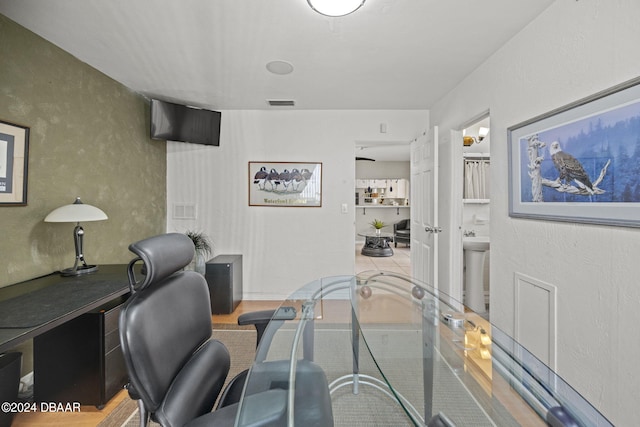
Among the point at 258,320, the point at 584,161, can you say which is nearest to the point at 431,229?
the point at 584,161

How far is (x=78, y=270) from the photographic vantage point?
212 cm

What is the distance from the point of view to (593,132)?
1.42 metres

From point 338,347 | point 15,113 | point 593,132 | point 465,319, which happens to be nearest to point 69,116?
point 15,113

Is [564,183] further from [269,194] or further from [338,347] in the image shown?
[269,194]

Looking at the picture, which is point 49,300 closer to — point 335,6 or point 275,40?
point 275,40

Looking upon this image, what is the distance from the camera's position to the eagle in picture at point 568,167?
1.47 metres

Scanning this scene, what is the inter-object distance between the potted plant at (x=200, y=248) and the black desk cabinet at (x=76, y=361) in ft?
6.25

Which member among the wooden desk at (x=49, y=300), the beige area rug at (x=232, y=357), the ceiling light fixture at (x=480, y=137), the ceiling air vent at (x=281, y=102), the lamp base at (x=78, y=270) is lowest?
the beige area rug at (x=232, y=357)

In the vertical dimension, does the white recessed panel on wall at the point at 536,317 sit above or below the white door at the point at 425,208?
below

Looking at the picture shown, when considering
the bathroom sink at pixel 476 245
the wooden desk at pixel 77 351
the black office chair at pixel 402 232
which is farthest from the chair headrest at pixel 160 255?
the black office chair at pixel 402 232

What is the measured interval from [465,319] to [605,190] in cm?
99

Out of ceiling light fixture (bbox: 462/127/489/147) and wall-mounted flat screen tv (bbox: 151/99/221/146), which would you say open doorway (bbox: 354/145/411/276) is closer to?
ceiling light fixture (bbox: 462/127/489/147)

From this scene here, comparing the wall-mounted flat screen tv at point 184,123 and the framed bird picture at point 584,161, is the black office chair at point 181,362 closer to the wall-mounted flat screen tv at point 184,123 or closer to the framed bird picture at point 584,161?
the framed bird picture at point 584,161

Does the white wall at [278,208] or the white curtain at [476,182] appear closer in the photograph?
the white curtain at [476,182]
